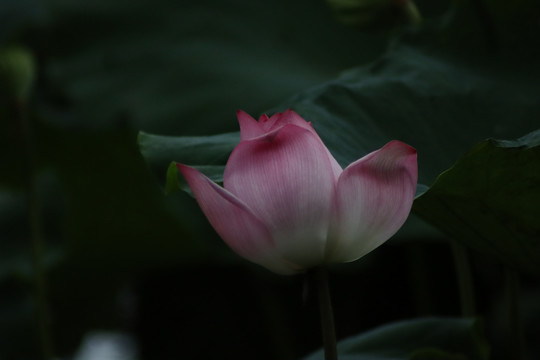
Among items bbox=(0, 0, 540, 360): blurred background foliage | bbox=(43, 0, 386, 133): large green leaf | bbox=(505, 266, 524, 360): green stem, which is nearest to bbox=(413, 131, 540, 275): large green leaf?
bbox=(0, 0, 540, 360): blurred background foliage

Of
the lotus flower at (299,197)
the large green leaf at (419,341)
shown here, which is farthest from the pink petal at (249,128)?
the large green leaf at (419,341)

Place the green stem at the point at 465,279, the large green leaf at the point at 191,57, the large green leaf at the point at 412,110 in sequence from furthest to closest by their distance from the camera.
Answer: the large green leaf at the point at 191,57 → the green stem at the point at 465,279 → the large green leaf at the point at 412,110

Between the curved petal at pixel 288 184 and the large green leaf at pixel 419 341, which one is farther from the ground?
the curved petal at pixel 288 184

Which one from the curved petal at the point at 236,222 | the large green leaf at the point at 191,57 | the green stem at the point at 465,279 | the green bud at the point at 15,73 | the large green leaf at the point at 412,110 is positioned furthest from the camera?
the large green leaf at the point at 191,57

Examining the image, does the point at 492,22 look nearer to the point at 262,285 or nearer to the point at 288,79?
the point at 288,79

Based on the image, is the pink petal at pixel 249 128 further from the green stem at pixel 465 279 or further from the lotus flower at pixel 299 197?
the green stem at pixel 465 279

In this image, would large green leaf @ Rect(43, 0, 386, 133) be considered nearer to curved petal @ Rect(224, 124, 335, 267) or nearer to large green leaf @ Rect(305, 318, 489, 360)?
large green leaf @ Rect(305, 318, 489, 360)

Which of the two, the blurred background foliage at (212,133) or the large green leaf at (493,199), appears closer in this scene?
the large green leaf at (493,199)
